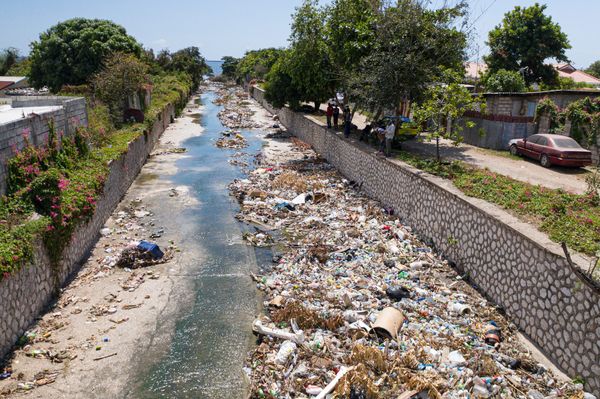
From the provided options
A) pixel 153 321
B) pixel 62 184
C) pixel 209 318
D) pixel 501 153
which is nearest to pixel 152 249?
pixel 62 184

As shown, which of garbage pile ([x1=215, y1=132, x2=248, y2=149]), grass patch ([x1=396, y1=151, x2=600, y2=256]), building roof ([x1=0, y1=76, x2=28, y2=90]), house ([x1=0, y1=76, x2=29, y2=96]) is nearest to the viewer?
grass patch ([x1=396, y1=151, x2=600, y2=256])

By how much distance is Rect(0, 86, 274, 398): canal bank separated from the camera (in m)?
7.40

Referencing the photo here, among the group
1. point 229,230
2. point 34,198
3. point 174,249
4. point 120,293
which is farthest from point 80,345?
point 229,230

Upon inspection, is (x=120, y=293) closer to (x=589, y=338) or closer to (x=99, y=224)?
(x=99, y=224)

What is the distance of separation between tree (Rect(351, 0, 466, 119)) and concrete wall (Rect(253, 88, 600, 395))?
12.5 ft

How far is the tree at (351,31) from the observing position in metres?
19.1

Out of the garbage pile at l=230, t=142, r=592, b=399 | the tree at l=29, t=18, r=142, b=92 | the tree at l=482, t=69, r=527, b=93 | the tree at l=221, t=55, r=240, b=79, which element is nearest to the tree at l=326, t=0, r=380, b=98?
the garbage pile at l=230, t=142, r=592, b=399

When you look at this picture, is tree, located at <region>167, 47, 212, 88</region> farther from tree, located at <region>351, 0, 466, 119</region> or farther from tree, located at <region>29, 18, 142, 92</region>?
tree, located at <region>351, 0, 466, 119</region>

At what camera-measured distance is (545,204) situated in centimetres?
1013

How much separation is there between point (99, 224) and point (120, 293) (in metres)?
4.38

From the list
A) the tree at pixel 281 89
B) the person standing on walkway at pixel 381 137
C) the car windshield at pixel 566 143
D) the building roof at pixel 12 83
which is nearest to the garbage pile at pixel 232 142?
the tree at pixel 281 89

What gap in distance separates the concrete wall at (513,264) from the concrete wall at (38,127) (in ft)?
34.2

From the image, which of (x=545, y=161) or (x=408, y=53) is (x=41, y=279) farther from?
(x=545, y=161)

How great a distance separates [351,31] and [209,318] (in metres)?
15.1
